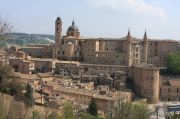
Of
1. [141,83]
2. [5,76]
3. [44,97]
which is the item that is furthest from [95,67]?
A: [5,76]

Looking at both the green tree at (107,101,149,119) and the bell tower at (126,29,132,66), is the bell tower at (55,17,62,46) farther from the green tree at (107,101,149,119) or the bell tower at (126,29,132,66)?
the green tree at (107,101,149,119)

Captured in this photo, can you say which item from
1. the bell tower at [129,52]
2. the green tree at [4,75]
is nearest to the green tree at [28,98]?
the green tree at [4,75]

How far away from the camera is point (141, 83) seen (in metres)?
52.1

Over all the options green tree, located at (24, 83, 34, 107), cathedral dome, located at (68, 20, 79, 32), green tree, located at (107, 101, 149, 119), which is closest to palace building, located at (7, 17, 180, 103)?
cathedral dome, located at (68, 20, 79, 32)

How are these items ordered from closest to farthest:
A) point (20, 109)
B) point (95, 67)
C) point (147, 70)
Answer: point (20, 109), point (147, 70), point (95, 67)

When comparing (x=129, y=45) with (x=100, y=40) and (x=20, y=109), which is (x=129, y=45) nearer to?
(x=100, y=40)

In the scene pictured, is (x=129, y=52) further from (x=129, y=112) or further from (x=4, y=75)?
(x=129, y=112)

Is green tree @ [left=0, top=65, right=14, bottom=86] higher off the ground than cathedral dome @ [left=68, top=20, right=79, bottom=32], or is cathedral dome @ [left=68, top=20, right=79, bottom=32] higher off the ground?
cathedral dome @ [left=68, top=20, right=79, bottom=32]

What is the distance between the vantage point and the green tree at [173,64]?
5944cm

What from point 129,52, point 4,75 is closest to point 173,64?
point 129,52

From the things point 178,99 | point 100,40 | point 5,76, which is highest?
point 100,40

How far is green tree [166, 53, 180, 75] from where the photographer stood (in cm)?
5944

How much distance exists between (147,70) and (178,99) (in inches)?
210

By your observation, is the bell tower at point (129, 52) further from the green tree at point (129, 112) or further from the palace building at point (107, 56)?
the green tree at point (129, 112)
